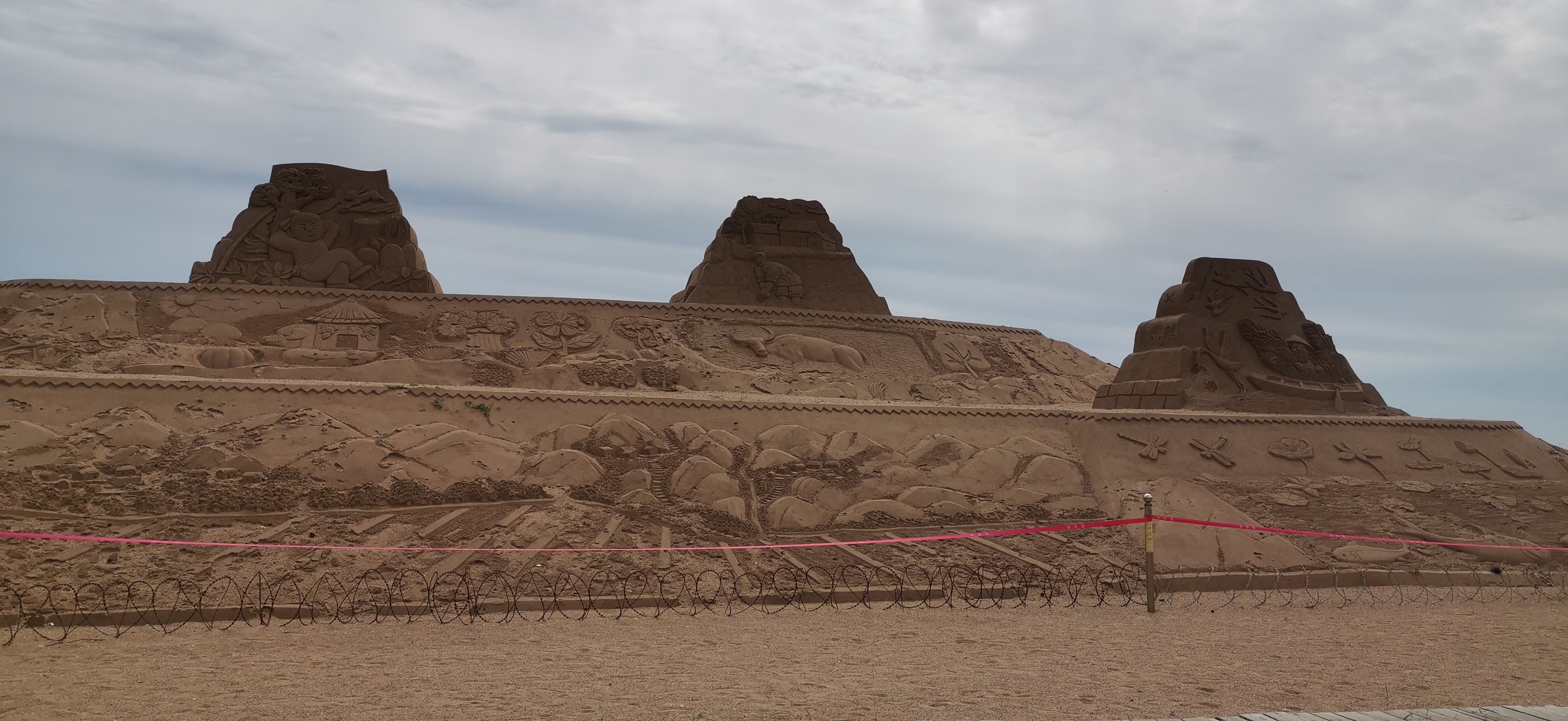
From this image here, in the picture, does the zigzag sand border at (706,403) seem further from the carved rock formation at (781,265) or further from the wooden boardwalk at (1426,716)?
the carved rock formation at (781,265)

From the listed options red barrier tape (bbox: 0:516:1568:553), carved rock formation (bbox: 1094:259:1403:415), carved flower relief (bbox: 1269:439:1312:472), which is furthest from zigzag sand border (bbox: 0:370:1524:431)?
red barrier tape (bbox: 0:516:1568:553)

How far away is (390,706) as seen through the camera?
203 inches

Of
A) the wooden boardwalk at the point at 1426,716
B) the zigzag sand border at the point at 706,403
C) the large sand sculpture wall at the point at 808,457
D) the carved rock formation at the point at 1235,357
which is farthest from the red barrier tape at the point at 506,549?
the carved rock formation at the point at 1235,357

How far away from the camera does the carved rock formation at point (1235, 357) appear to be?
14.1 m

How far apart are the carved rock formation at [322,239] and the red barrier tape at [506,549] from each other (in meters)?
9.91

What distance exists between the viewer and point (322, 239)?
17797 millimetres

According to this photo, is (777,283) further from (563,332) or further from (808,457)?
(808,457)

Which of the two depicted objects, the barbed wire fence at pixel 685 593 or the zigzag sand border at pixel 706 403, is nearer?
the barbed wire fence at pixel 685 593

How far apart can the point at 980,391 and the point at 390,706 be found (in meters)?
13.5

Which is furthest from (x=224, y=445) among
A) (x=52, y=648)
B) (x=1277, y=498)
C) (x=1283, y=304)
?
(x=1283, y=304)

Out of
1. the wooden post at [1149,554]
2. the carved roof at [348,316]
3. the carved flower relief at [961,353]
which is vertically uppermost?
the carved flower relief at [961,353]

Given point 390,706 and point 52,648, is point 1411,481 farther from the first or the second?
point 52,648

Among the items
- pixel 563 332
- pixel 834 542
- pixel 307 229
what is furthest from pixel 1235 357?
pixel 307 229

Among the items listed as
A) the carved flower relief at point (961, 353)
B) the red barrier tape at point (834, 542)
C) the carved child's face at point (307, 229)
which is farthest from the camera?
the carved flower relief at point (961, 353)
